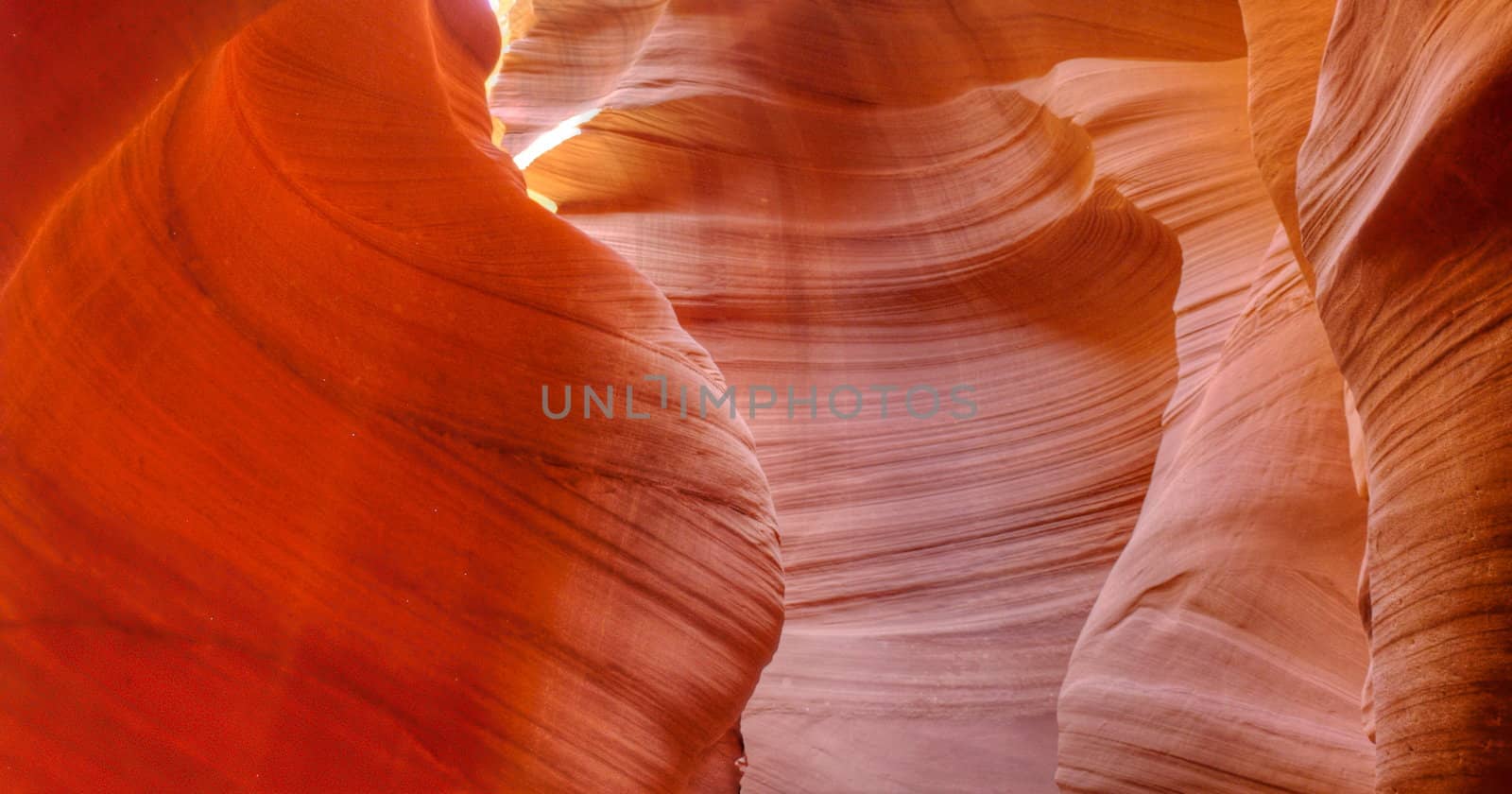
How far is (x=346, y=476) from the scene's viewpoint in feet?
7.71

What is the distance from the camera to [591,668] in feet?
7.91

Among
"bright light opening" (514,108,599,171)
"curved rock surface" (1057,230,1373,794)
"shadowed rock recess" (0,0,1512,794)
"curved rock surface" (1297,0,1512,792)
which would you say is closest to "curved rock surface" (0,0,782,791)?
"shadowed rock recess" (0,0,1512,794)

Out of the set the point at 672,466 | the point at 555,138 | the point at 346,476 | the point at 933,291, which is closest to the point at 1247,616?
the point at 672,466

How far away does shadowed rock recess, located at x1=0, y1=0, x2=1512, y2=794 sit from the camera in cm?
155

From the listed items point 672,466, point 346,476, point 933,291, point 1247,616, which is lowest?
point 346,476

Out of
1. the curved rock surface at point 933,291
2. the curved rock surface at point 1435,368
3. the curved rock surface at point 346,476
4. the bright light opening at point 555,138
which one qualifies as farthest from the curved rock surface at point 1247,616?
the bright light opening at point 555,138

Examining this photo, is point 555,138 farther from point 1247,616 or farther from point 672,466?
point 1247,616

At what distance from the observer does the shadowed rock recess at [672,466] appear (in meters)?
1.55

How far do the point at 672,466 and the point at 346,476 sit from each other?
27.6 inches

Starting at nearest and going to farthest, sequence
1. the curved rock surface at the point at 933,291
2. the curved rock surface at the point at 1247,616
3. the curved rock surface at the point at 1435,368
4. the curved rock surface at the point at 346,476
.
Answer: the curved rock surface at the point at 1435,368 → the curved rock surface at the point at 346,476 → the curved rock surface at the point at 1247,616 → the curved rock surface at the point at 933,291

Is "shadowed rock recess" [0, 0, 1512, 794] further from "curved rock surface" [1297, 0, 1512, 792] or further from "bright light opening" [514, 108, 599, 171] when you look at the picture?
"bright light opening" [514, 108, 599, 171]

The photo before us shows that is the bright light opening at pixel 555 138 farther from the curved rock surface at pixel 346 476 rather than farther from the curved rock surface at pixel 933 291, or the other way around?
the curved rock surface at pixel 346 476

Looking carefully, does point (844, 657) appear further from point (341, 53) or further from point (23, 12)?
point (23, 12)

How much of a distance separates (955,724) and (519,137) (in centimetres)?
344
